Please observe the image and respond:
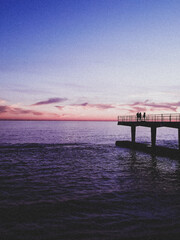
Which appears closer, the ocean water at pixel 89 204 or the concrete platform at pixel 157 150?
the ocean water at pixel 89 204

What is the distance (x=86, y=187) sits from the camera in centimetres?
1611

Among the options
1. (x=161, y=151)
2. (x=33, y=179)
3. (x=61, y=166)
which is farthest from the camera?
(x=161, y=151)

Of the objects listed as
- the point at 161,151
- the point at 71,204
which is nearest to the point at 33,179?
the point at 71,204

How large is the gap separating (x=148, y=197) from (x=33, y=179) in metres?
10.0

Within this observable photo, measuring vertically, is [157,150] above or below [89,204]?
above

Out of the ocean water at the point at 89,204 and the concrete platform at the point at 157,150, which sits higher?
the concrete platform at the point at 157,150

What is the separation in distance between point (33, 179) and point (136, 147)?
25611 millimetres

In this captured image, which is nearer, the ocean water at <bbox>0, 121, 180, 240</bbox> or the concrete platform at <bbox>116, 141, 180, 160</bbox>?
the ocean water at <bbox>0, 121, 180, 240</bbox>

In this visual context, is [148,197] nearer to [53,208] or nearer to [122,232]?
[122,232]

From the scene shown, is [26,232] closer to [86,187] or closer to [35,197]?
[35,197]

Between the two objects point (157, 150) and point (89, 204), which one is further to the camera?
point (157, 150)

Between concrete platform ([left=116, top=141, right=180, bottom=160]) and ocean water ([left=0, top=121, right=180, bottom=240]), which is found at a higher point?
concrete platform ([left=116, top=141, right=180, bottom=160])

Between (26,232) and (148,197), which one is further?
(148,197)

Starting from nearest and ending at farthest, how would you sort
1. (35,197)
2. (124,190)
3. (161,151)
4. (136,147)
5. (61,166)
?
1. (35,197)
2. (124,190)
3. (61,166)
4. (161,151)
5. (136,147)
